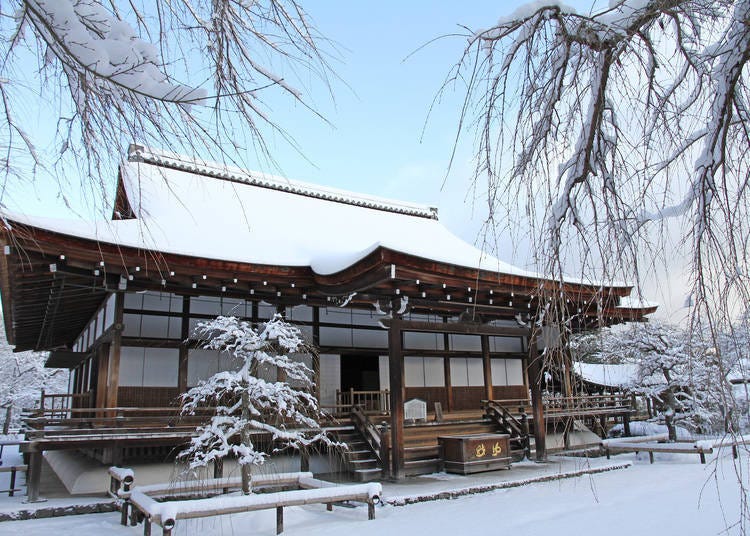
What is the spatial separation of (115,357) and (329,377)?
4.52 meters

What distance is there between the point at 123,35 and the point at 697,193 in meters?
2.96

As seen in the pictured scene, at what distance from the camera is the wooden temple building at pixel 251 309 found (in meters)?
8.32

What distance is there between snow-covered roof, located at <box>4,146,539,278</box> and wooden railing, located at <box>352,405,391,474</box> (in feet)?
10.0

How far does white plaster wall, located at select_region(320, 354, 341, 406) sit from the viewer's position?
38.5 feet

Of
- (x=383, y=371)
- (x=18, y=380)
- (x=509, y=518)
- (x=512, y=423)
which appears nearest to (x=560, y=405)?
(x=512, y=423)

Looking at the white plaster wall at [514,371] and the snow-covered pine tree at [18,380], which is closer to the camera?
the white plaster wall at [514,371]

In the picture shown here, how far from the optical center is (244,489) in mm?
6520

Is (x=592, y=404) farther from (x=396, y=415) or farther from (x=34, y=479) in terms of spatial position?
(x=34, y=479)

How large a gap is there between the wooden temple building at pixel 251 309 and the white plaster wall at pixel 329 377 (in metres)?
0.03

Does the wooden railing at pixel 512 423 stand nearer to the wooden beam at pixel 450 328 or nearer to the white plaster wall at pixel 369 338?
the wooden beam at pixel 450 328

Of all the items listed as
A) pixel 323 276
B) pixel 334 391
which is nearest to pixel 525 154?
pixel 323 276

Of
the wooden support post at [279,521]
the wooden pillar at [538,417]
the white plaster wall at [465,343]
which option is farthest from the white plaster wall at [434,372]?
the wooden support post at [279,521]

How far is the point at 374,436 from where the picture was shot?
10133mm

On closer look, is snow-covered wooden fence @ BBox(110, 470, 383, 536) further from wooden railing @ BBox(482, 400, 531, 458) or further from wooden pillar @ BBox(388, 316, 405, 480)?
wooden railing @ BBox(482, 400, 531, 458)
